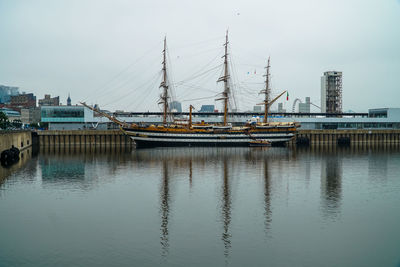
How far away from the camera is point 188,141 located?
92562mm

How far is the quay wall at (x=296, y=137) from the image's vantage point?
96812 mm

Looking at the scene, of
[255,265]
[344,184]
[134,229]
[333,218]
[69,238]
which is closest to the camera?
[255,265]

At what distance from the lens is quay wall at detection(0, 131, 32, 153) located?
59.9m

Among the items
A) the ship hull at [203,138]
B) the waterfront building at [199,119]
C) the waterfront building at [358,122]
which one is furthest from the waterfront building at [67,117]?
the waterfront building at [358,122]

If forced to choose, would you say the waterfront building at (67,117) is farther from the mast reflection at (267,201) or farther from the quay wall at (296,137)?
the mast reflection at (267,201)

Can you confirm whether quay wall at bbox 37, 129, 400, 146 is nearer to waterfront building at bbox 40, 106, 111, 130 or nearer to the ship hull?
the ship hull

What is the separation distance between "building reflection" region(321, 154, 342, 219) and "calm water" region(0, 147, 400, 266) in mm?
92

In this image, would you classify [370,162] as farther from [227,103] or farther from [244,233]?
[227,103]

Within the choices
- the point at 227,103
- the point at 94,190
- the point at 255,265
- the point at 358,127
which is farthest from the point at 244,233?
the point at 358,127

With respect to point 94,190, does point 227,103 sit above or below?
above

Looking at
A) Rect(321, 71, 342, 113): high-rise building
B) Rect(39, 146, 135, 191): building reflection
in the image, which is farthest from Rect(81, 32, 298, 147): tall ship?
Rect(321, 71, 342, 113): high-rise building

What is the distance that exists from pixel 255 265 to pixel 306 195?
16.1 meters

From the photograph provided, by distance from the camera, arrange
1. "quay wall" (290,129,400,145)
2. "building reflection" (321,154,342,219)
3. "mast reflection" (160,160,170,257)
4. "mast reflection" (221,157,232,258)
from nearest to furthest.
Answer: "mast reflection" (160,160,170,257), "mast reflection" (221,157,232,258), "building reflection" (321,154,342,219), "quay wall" (290,129,400,145)

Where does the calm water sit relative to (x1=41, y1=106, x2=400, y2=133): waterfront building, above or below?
below
